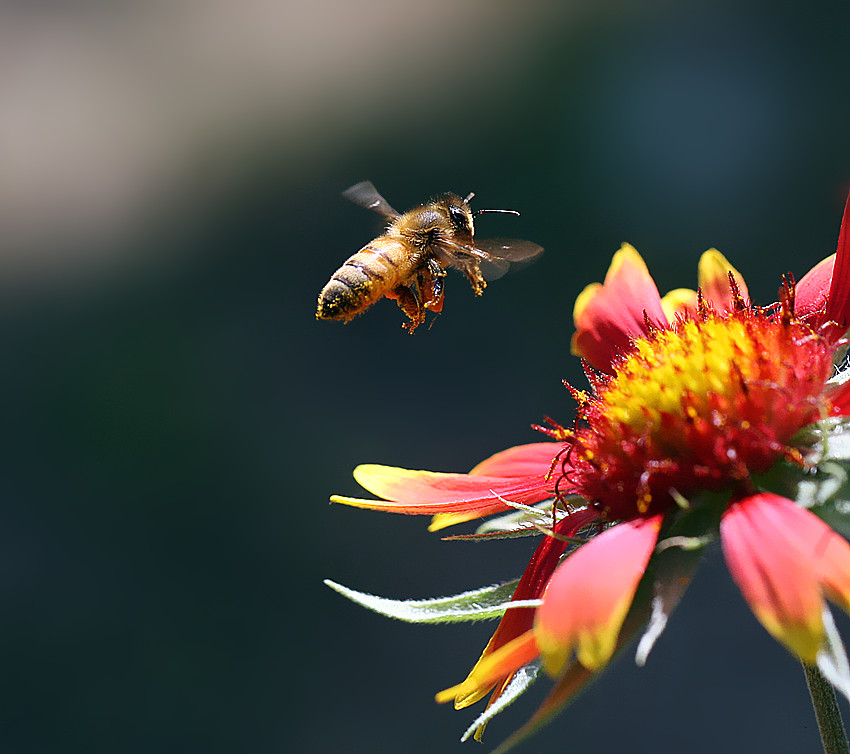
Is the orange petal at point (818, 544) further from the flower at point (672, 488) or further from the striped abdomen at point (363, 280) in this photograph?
the striped abdomen at point (363, 280)

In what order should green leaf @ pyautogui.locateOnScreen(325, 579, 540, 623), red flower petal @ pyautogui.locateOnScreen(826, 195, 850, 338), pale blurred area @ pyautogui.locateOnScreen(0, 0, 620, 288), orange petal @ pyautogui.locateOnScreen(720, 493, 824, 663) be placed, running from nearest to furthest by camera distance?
orange petal @ pyautogui.locateOnScreen(720, 493, 824, 663), green leaf @ pyautogui.locateOnScreen(325, 579, 540, 623), red flower petal @ pyautogui.locateOnScreen(826, 195, 850, 338), pale blurred area @ pyautogui.locateOnScreen(0, 0, 620, 288)

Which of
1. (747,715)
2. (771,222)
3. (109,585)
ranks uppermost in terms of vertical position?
(771,222)

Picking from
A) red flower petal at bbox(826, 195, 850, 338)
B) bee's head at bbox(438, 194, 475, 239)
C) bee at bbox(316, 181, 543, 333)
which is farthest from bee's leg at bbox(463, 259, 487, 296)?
red flower petal at bbox(826, 195, 850, 338)

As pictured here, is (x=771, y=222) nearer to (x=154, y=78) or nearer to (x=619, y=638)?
(x=154, y=78)

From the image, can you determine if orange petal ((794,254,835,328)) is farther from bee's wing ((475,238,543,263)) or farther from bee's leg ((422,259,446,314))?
bee's leg ((422,259,446,314))

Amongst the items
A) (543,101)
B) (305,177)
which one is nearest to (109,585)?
(305,177)

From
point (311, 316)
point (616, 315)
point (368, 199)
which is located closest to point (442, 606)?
point (616, 315)
